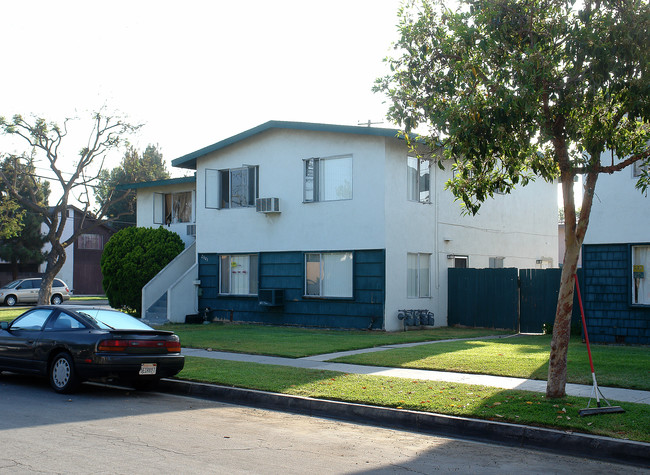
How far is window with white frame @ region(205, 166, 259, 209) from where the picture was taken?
2458 cm

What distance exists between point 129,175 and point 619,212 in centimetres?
4795

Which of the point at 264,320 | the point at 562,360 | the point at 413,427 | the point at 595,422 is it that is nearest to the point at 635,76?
the point at 562,360

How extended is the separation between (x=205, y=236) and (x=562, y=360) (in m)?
18.0

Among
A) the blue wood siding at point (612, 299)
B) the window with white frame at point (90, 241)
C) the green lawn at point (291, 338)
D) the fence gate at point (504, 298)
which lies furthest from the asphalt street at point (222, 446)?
the window with white frame at point (90, 241)

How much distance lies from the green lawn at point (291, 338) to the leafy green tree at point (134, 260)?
3.12 metres

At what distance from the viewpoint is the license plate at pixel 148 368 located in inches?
435

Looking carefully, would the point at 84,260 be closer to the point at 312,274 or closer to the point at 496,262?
the point at 312,274

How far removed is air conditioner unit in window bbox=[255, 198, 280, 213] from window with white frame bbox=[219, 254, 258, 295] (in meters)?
1.96

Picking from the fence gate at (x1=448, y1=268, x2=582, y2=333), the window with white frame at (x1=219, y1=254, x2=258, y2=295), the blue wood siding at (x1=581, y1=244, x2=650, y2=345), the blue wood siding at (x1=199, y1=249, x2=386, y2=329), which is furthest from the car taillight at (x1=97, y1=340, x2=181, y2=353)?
the window with white frame at (x1=219, y1=254, x2=258, y2=295)

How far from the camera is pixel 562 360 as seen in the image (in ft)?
31.0

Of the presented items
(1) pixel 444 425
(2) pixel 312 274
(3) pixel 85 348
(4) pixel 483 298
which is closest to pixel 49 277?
(2) pixel 312 274

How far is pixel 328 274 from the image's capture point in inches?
883

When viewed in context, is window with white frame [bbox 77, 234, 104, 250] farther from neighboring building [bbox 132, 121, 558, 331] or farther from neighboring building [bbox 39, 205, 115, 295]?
neighboring building [bbox 132, 121, 558, 331]

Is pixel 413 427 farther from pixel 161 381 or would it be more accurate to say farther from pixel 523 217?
pixel 523 217
